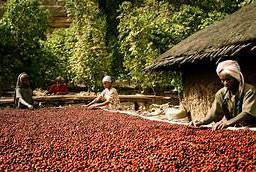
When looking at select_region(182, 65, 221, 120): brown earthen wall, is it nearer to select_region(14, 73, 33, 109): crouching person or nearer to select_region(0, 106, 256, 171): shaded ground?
select_region(0, 106, 256, 171): shaded ground

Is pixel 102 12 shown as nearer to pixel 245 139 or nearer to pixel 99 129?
pixel 99 129

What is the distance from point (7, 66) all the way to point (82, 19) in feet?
14.0

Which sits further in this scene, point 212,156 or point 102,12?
point 102,12

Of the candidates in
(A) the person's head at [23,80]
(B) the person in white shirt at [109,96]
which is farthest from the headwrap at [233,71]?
Result: (A) the person's head at [23,80]

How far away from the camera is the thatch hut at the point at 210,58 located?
18.6 feet

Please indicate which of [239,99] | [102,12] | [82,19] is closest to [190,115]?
[239,99]

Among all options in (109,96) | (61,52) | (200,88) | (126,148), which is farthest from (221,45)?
(61,52)

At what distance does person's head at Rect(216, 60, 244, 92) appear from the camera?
11.1 feet

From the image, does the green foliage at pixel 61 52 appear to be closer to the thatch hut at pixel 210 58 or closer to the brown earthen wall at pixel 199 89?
the thatch hut at pixel 210 58

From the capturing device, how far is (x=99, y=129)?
13.3 ft

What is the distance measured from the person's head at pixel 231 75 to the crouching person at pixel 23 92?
13.9 feet

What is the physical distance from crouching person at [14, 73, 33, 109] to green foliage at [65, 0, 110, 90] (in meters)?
6.52

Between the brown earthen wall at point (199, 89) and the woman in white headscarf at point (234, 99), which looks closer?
the woman in white headscarf at point (234, 99)

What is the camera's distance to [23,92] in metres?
6.80
